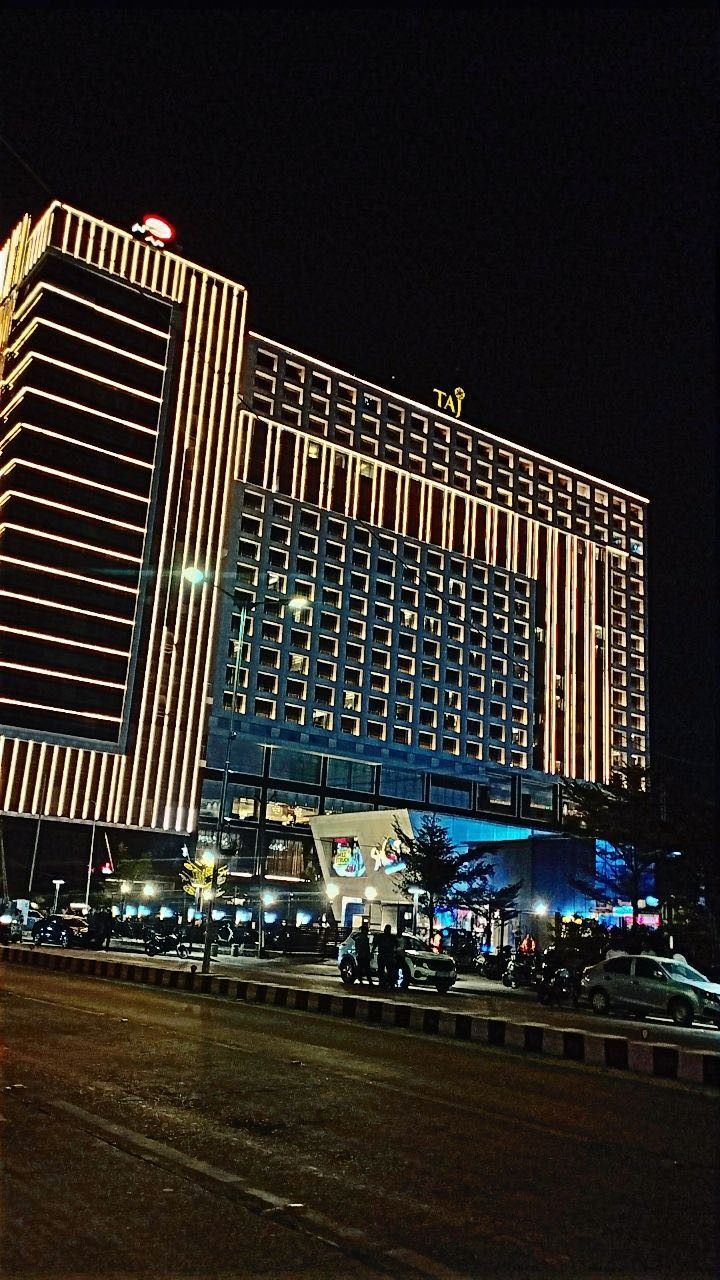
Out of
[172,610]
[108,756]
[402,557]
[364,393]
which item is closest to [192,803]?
[108,756]

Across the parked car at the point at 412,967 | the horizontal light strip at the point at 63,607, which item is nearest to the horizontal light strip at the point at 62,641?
the horizontal light strip at the point at 63,607

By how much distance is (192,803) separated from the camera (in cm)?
7144

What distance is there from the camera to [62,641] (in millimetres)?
68125

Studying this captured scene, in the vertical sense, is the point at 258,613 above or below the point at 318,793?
above

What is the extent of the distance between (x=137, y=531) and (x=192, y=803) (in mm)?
18722

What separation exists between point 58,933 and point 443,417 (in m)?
66.5

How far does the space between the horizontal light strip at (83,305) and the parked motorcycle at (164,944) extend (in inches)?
1822

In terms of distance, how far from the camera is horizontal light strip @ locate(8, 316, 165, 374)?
232 feet

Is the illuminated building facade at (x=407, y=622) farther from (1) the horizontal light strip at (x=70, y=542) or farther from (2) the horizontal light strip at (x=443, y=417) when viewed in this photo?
(1) the horizontal light strip at (x=70, y=542)

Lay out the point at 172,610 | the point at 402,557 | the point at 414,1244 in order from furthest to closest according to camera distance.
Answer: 1. the point at 402,557
2. the point at 172,610
3. the point at 414,1244

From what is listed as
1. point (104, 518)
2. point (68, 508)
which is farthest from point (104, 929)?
point (104, 518)

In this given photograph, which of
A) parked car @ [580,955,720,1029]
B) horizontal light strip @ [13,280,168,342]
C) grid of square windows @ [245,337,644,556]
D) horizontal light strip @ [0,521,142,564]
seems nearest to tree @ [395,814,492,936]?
horizontal light strip @ [0,521,142,564]

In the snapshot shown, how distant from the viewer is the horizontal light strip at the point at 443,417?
8738 cm

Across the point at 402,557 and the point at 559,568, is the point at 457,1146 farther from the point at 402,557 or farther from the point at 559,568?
the point at 559,568
